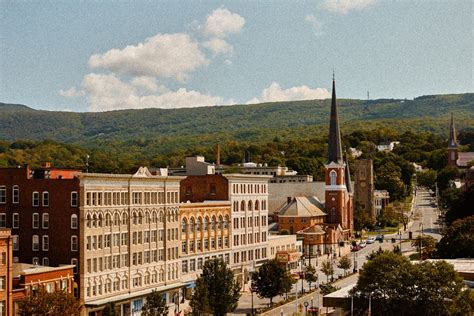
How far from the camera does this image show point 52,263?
73.7 meters

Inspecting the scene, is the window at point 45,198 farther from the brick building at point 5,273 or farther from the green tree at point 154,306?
the brick building at point 5,273

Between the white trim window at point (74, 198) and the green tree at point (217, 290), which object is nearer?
the white trim window at point (74, 198)

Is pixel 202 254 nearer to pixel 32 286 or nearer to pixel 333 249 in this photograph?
pixel 32 286

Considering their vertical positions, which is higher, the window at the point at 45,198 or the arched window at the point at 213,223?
the window at the point at 45,198

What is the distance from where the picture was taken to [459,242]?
93062 mm

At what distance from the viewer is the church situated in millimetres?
141500

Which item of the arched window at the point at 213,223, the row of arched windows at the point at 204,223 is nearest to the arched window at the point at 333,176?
the row of arched windows at the point at 204,223

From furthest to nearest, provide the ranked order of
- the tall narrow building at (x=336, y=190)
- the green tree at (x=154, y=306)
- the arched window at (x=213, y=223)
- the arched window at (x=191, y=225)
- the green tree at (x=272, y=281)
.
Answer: the tall narrow building at (x=336, y=190) → the arched window at (x=213, y=223) → the arched window at (x=191, y=225) → the green tree at (x=272, y=281) → the green tree at (x=154, y=306)

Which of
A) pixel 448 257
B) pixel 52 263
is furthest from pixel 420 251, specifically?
pixel 52 263

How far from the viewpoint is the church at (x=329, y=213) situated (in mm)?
141500

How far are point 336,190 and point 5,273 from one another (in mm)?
102651

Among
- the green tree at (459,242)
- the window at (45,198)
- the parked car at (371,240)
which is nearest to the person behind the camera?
the window at (45,198)

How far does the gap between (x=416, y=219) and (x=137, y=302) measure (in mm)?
112974

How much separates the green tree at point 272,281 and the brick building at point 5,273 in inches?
1248
